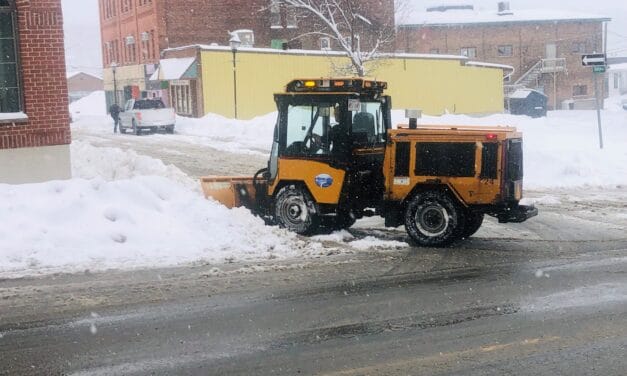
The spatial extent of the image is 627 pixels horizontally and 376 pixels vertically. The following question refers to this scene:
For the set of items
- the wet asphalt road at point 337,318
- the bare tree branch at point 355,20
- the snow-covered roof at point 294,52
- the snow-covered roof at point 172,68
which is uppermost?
the bare tree branch at point 355,20

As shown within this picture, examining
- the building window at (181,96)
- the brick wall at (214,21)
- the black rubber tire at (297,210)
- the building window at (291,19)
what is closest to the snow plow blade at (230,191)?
the black rubber tire at (297,210)

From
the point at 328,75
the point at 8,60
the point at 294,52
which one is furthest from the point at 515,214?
the point at 328,75

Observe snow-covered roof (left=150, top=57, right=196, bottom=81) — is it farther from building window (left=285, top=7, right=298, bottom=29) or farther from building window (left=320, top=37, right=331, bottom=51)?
building window (left=320, top=37, right=331, bottom=51)

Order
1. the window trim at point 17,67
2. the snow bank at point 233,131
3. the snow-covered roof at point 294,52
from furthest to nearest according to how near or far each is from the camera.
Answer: the snow-covered roof at point 294,52 < the snow bank at point 233,131 < the window trim at point 17,67

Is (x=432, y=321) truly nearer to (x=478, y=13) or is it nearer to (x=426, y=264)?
(x=426, y=264)

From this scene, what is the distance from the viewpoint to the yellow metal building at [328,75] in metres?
41.0

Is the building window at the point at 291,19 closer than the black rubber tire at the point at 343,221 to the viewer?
No

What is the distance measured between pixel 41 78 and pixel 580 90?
62.2 m

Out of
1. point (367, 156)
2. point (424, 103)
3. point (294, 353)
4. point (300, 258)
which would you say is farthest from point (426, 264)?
point (424, 103)

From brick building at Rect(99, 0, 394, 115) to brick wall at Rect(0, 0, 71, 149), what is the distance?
28634 millimetres

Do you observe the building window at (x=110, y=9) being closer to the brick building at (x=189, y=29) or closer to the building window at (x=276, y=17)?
the brick building at (x=189, y=29)

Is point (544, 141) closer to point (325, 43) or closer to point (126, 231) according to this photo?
point (126, 231)

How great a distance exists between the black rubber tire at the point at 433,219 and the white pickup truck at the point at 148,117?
2825 centimetres

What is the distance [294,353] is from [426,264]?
154 inches
